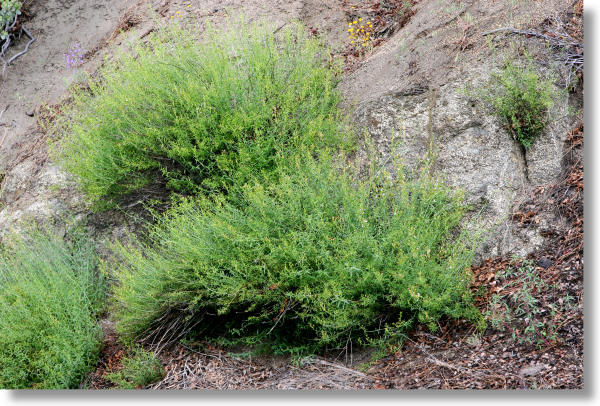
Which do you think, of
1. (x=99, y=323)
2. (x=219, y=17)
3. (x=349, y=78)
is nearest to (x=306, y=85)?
(x=349, y=78)

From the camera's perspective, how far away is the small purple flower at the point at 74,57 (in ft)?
19.7

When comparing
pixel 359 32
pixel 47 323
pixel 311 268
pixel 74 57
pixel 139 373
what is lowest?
pixel 139 373

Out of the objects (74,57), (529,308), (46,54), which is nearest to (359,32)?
(74,57)

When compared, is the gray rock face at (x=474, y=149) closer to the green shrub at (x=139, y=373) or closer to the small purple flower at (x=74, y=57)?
the green shrub at (x=139, y=373)

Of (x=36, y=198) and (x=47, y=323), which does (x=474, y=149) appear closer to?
(x=47, y=323)

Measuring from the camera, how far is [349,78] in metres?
4.79

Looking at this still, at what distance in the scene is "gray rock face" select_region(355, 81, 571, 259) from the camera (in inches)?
142

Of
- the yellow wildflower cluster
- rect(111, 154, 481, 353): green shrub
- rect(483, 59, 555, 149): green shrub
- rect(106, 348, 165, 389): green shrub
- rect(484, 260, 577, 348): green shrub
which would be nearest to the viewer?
rect(484, 260, 577, 348): green shrub

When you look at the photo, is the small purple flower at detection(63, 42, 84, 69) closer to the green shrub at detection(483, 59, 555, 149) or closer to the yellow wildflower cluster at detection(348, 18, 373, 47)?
the yellow wildflower cluster at detection(348, 18, 373, 47)

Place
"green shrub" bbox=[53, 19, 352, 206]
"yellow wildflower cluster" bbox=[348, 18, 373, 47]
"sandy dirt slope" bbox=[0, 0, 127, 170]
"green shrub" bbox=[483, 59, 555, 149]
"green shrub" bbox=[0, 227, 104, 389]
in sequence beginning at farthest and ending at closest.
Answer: "sandy dirt slope" bbox=[0, 0, 127, 170] → "yellow wildflower cluster" bbox=[348, 18, 373, 47] → "green shrub" bbox=[53, 19, 352, 206] → "green shrub" bbox=[483, 59, 555, 149] → "green shrub" bbox=[0, 227, 104, 389]

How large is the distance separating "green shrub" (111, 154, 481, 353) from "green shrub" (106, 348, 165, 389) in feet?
0.64

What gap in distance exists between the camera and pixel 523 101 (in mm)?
3807

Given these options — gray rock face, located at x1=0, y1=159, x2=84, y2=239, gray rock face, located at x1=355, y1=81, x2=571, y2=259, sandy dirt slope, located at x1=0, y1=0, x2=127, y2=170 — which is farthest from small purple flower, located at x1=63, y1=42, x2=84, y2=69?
gray rock face, located at x1=355, y1=81, x2=571, y2=259

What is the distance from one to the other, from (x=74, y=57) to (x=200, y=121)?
9.35ft
